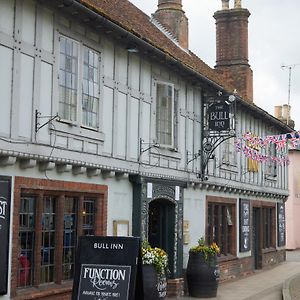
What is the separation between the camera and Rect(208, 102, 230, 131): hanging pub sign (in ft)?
56.6

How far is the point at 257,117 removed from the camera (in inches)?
941

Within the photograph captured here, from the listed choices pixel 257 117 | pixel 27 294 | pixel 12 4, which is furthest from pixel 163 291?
pixel 257 117

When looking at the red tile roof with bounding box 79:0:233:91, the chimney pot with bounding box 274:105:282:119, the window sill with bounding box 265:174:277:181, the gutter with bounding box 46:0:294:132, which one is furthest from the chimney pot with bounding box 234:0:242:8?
the chimney pot with bounding box 274:105:282:119

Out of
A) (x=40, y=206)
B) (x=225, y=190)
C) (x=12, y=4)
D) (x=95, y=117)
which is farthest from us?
(x=225, y=190)

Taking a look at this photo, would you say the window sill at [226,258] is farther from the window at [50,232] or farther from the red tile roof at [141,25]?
the window at [50,232]

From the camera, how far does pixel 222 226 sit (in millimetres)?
20625

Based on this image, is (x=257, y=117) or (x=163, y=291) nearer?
(x=163, y=291)

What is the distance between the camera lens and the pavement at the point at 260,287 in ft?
55.5

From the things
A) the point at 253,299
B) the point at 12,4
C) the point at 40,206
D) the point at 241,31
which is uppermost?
the point at 241,31

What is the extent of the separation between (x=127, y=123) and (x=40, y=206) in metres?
3.50

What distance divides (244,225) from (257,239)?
3091mm

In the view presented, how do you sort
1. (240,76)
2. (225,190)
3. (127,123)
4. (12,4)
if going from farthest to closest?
(240,76), (225,190), (127,123), (12,4)

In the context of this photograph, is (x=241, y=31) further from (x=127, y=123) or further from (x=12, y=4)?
(x=12, y=4)

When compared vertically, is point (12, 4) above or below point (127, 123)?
above
